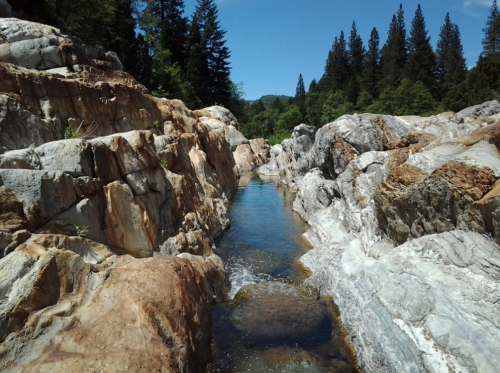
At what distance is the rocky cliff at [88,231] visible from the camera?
5793 mm

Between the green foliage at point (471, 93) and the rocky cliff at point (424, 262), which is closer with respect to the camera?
the rocky cliff at point (424, 262)

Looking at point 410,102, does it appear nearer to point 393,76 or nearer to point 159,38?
point 393,76

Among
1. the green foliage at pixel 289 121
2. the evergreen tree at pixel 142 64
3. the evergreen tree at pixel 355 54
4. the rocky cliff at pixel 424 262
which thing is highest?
the evergreen tree at pixel 355 54

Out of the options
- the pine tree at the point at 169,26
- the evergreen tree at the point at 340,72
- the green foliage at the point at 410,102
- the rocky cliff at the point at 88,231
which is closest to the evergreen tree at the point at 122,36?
the rocky cliff at the point at 88,231

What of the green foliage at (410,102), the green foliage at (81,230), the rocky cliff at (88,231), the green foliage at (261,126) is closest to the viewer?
the rocky cliff at (88,231)

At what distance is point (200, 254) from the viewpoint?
13.0 meters

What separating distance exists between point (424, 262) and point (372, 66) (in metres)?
74.0

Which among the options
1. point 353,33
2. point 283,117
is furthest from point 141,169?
point 353,33

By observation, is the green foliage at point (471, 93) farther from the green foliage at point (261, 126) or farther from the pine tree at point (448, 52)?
the green foliage at point (261, 126)

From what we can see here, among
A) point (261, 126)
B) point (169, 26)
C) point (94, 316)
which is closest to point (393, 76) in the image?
point (261, 126)

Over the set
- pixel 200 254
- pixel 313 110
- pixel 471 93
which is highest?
pixel 313 110

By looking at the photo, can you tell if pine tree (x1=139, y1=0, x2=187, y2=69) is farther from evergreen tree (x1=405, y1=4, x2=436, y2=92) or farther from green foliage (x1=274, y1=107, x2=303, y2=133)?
evergreen tree (x1=405, y1=4, x2=436, y2=92)

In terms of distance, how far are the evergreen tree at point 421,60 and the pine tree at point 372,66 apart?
25.0ft

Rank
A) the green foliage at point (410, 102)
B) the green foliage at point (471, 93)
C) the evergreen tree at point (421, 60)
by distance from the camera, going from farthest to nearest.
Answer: the evergreen tree at point (421, 60) < the green foliage at point (410, 102) < the green foliage at point (471, 93)
